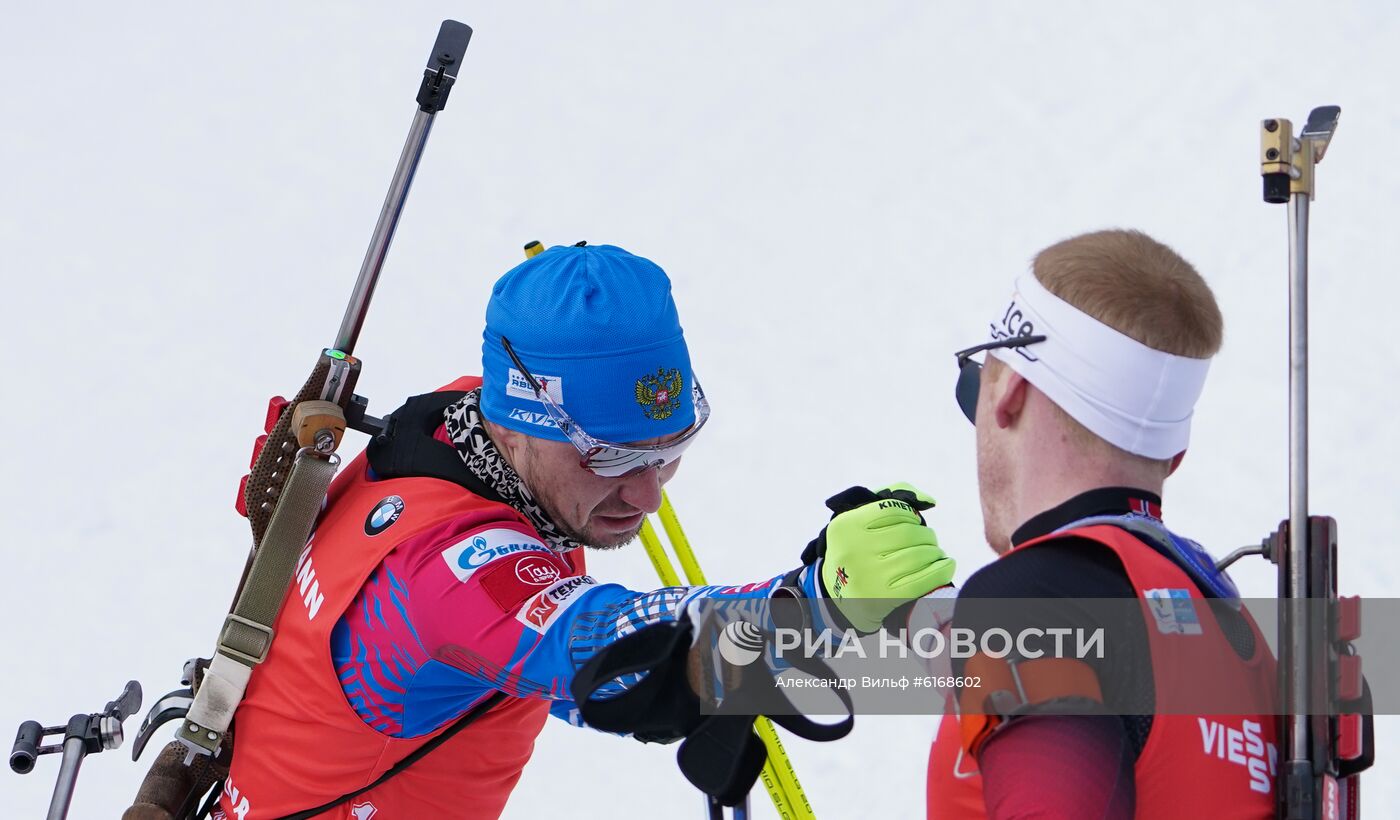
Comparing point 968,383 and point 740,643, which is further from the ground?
point 968,383

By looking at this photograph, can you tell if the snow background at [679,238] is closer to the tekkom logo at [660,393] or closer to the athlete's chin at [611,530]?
the athlete's chin at [611,530]

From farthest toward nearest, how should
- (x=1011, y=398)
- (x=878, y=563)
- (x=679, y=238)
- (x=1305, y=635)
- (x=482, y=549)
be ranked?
1. (x=679, y=238)
2. (x=482, y=549)
3. (x=878, y=563)
4. (x=1011, y=398)
5. (x=1305, y=635)

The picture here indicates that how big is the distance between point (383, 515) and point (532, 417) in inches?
13.8

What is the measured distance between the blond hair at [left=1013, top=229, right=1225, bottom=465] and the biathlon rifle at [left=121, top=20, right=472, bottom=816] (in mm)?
1661

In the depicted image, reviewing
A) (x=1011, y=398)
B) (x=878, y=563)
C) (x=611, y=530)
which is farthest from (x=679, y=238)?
(x=1011, y=398)

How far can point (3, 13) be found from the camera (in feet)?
28.4

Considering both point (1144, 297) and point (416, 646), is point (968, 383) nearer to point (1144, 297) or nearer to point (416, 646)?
point (1144, 297)

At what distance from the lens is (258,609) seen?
10.2ft

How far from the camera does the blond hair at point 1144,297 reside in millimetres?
2137

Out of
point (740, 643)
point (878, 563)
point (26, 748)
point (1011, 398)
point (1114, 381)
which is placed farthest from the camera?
point (26, 748)

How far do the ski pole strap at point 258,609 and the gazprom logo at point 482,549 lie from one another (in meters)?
0.48

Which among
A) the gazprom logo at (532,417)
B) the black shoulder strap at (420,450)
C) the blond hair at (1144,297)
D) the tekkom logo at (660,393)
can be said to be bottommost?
the black shoulder strap at (420,450)

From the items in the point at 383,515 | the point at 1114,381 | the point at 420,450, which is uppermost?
the point at 1114,381

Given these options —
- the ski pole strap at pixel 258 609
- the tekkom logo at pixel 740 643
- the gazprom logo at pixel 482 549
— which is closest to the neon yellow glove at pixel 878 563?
the tekkom logo at pixel 740 643
